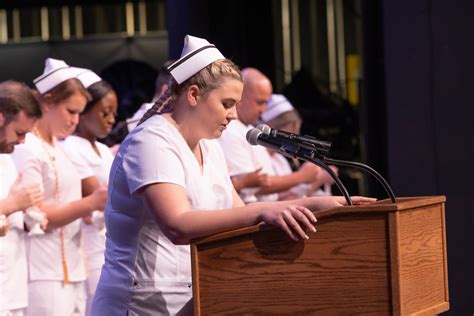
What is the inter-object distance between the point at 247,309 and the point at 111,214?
588mm

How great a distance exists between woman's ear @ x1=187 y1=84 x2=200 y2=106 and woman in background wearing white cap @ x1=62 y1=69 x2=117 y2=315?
2.44 metres

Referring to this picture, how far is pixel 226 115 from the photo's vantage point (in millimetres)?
3297

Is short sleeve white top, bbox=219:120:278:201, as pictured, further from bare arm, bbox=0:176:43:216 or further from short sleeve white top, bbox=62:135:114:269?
bare arm, bbox=0:176:43:216

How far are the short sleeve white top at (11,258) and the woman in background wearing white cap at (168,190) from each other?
1.53 meters

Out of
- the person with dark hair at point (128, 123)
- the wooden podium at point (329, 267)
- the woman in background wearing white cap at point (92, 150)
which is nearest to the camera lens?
the wooden podium at point (329, 267)

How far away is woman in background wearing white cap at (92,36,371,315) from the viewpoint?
3096 millimetres

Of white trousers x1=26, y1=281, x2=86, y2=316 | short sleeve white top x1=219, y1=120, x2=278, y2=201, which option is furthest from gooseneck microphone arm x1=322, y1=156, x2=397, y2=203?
short sleeve white top x1=219, y1=120, x2=278, y2=201

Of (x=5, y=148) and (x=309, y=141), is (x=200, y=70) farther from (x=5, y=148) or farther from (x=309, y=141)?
Result: (x=5, y=148)

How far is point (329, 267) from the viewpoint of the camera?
111 inches

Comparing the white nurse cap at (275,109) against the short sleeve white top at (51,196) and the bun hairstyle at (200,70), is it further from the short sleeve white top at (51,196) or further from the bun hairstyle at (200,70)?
the bun hairstyle at (200,70)

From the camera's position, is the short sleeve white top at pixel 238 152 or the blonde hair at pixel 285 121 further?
the blonde hair at pixel 285 121

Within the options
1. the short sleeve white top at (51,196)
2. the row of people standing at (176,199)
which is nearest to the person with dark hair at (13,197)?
the short sleeve white top at (51,196)

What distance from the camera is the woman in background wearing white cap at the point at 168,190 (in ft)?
10.2

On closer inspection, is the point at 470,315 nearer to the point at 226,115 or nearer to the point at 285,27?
the point at 226,115
